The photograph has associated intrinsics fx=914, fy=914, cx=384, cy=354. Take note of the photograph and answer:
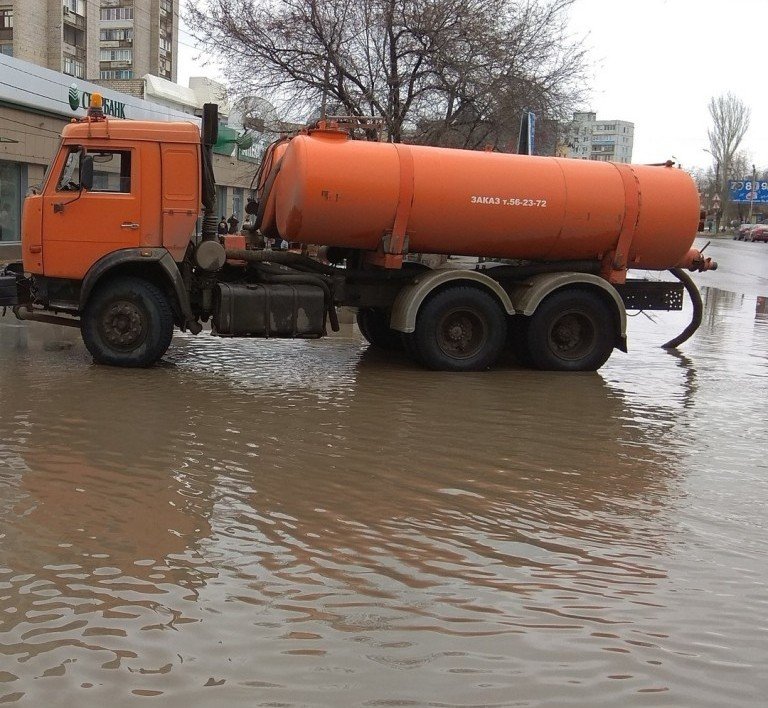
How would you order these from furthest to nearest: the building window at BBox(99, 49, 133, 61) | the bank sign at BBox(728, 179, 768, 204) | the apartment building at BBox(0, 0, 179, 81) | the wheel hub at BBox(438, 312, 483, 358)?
the bank sign at BBox(728, 179, 768, 204), the building window at BBox(99, 49, 133, 61), the apartment building at BBox(0, 0, 179, 81), the wheel hub at BBox(438, 312, 483, 358)

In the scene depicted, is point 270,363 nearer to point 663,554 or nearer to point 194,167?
point 194,167

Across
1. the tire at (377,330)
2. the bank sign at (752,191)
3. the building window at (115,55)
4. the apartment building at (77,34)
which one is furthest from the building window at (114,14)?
the tire at (377,330)

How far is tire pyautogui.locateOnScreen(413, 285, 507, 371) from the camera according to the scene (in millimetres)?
10930

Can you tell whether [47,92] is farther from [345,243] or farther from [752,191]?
[752,191]

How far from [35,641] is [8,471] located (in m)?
2.56

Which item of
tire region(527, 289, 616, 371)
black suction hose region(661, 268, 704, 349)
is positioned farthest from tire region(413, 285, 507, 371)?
black suction hose region(661, 268, 704, 349)

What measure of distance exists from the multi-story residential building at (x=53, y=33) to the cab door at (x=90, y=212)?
38.8 m

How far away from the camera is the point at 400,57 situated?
2136cm

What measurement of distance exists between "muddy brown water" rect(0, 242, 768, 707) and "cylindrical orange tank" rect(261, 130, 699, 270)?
7.00 ft

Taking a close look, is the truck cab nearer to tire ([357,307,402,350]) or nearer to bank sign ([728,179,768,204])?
tire ([357,307,402,350])

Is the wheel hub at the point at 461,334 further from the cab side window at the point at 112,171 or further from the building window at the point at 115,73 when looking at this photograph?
the building window at the point at 115,73

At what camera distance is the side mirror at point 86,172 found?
32.9 feet

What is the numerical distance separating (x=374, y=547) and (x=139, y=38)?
68808mm

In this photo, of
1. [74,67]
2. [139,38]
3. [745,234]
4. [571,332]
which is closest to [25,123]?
[571,332]
